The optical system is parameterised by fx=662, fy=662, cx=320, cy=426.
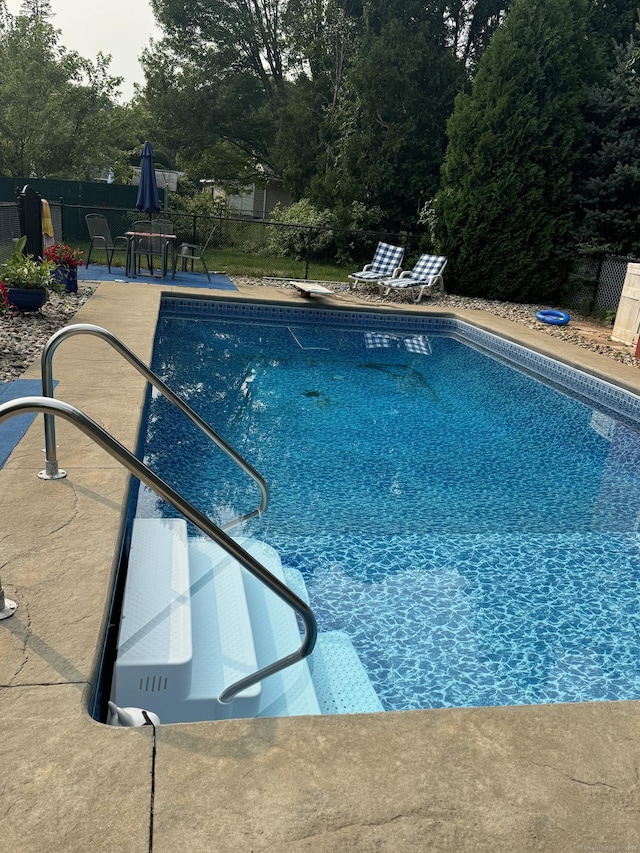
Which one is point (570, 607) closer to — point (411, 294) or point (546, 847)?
point (546, 847)

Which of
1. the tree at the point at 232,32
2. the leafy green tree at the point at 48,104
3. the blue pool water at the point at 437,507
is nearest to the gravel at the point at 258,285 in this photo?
the blue pool water at the point at 437,507

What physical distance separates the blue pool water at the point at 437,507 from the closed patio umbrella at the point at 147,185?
573cm

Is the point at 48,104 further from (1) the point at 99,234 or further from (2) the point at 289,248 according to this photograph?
(2) the point at 289,248

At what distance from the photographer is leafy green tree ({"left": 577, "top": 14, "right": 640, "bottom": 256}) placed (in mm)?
12328

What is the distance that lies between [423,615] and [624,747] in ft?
5.44

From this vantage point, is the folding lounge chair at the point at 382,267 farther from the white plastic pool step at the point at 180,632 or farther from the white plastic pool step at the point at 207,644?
the white plastic pool step at the point at 180,632

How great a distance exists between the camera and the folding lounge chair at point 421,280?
12.5 meters

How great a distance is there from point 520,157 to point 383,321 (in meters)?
4.58

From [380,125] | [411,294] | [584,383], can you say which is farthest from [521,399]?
[380,125]

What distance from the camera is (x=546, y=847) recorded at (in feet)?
5.30

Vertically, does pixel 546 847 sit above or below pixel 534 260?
below

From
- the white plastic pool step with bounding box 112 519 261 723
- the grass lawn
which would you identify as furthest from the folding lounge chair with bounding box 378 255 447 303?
the white plastic pool step with bounding box 112 519 261 723

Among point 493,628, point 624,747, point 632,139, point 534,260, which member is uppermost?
point 632,139

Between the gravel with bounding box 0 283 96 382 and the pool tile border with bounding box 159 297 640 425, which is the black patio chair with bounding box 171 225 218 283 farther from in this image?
the gravel with bounding box 0 283 96 382
